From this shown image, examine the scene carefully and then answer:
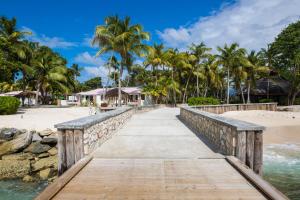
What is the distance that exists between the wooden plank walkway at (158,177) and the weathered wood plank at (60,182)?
0.25 feet

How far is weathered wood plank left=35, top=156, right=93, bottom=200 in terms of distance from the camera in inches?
155

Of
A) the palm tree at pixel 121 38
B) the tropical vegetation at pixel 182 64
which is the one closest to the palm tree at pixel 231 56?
the tropical vegetation at pixel 182 64

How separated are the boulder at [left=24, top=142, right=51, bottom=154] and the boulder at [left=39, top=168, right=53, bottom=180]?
336 centimetres

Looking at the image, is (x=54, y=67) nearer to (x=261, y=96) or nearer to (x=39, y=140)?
(x=39, y=140)

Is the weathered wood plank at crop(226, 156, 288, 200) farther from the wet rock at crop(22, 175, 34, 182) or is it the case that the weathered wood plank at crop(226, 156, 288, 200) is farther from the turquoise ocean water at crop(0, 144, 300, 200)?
the wet rock at crop(22, 175, 34, 182)

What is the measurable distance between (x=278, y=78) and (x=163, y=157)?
1960 inches

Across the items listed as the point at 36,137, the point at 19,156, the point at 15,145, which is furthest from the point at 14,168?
the point at 36,137

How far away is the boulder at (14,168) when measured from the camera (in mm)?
11320

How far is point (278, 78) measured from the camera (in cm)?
4984

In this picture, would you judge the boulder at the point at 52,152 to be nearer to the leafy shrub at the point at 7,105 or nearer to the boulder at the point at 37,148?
the boulder at the point at 37,148

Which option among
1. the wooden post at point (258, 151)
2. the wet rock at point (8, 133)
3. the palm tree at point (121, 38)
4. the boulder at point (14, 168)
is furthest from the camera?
the palm tree at point (121, 38)

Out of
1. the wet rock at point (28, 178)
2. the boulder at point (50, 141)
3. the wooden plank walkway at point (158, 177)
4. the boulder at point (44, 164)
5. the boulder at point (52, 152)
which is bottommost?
the wet rock at point (28, 178)

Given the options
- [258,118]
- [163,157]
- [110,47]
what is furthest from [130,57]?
[163,157]

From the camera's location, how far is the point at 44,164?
1243 centimetres
